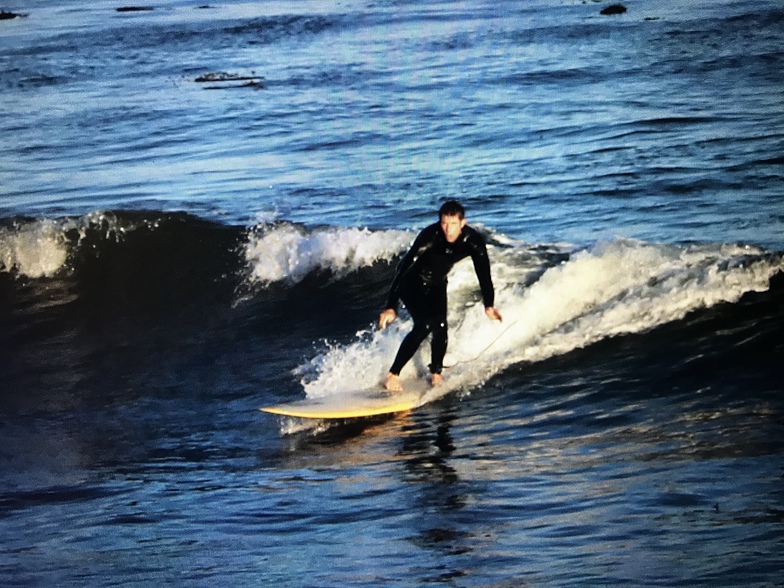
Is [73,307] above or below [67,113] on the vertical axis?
below

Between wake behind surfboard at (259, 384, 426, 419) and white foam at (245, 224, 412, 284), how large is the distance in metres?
4.79

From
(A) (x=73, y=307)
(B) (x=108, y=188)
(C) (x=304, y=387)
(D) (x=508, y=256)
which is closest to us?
(C) (x=304, y=387)

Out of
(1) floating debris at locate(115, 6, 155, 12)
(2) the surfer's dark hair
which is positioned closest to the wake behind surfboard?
(2) the surfer's dark hair

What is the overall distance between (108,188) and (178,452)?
12388 mm

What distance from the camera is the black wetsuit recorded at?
9414 mm

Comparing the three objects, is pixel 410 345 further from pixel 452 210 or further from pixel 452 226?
pixel 452 210

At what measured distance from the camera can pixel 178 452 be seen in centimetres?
929

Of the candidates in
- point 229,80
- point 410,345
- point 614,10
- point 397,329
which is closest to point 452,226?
point 410,345

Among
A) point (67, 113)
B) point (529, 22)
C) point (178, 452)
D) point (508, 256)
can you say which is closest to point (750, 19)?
point (529, 22)

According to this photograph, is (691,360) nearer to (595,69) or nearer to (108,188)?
(108,188)

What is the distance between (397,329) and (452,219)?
2372 millimetres

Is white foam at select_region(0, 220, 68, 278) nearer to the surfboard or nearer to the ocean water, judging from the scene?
the ocean water

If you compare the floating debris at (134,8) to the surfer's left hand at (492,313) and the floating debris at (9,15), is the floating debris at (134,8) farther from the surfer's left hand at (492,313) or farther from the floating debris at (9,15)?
the surfer's left hand at (492,313)

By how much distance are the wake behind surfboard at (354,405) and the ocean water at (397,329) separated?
142mm
